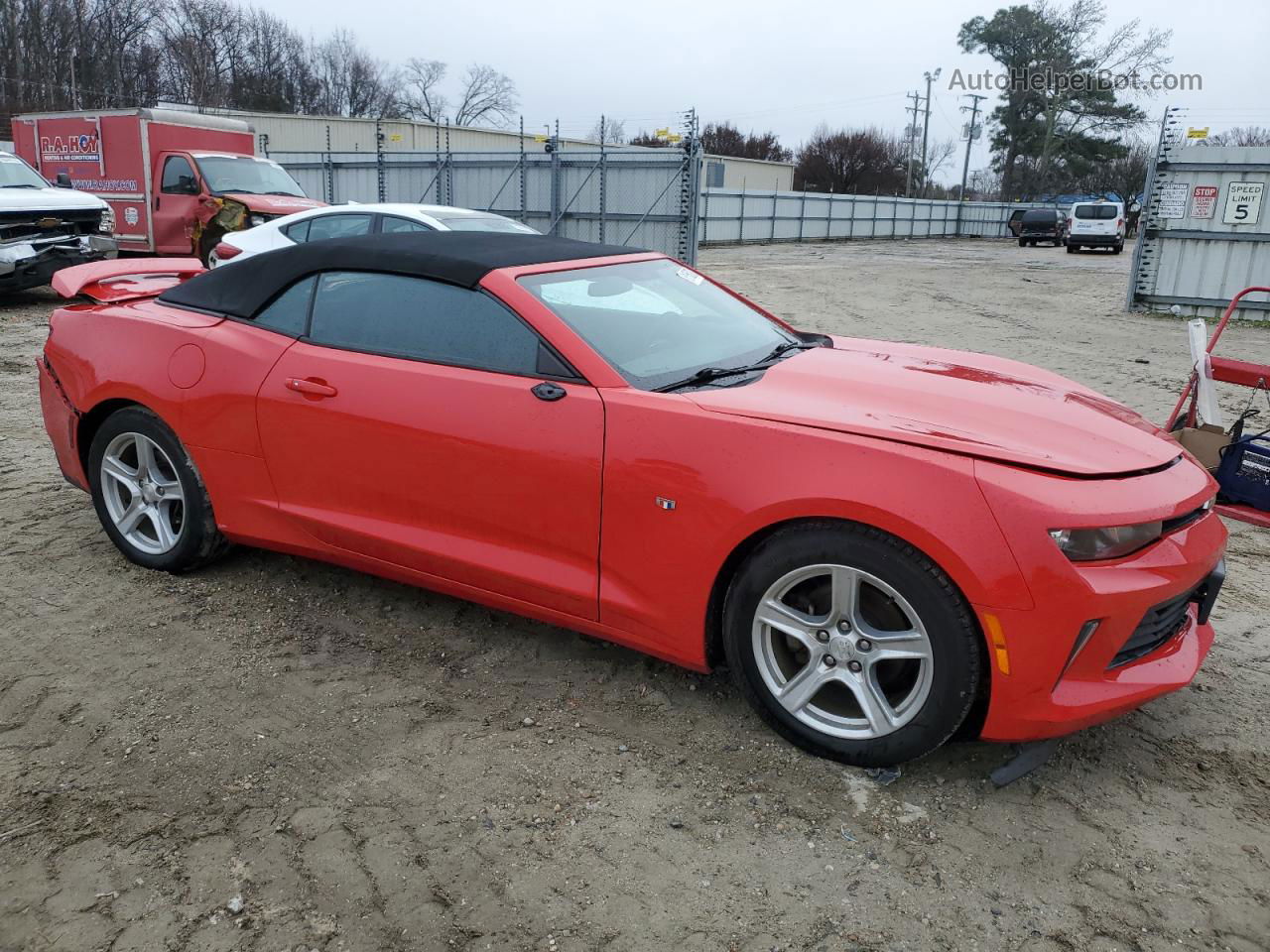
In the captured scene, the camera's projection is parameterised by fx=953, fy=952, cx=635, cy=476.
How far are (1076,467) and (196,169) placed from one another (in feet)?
44.3

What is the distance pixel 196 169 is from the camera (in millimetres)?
13164

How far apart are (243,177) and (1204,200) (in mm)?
13974

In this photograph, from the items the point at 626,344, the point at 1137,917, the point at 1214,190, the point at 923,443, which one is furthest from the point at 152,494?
the point at 1214,190

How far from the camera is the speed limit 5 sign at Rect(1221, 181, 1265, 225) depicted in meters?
13.8

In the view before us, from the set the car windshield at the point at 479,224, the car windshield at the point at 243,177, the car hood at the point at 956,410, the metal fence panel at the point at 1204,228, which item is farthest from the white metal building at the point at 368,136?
the car hood at the point at 956,410

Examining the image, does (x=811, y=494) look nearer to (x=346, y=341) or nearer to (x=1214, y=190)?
(x=346, y=341)

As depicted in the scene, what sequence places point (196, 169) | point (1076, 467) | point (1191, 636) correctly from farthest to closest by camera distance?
1. point (196, 169)
2. point (1191, 636)
3. point (1076, 467)

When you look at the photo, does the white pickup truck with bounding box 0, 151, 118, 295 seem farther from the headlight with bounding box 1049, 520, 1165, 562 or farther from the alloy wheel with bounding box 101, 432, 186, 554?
the headlight with bounding box 1049, 520, 1165, 562

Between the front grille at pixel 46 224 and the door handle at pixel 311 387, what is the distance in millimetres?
9400

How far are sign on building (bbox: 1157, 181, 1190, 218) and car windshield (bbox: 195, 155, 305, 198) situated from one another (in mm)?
12656

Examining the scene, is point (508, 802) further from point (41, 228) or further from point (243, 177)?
point (243, 177)

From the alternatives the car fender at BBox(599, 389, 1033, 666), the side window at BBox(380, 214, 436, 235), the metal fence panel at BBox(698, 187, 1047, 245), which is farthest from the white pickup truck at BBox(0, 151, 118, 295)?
the metal fence panel at BBox(698, 187, 1047, 245)

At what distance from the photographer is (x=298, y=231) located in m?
9.89

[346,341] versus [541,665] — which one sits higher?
[346,341]
